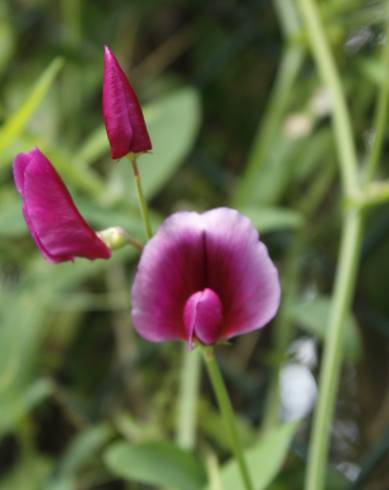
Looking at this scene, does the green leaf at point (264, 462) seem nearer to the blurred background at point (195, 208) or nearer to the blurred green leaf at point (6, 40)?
the blurred background at point (195, 208)

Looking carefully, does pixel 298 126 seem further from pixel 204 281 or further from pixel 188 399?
pixel 204 281

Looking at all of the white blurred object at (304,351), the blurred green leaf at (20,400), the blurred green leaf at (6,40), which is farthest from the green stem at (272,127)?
the blurred green leaf at (6,40)

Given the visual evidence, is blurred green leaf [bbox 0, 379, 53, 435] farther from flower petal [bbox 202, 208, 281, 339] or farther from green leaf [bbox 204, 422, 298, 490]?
flower petal [bbox 202, 208, 281, 339]

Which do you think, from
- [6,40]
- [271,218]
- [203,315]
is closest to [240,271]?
[203,315]

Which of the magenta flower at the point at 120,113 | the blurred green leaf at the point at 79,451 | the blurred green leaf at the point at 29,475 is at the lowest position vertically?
the blurred green leaf at the point at 29,475

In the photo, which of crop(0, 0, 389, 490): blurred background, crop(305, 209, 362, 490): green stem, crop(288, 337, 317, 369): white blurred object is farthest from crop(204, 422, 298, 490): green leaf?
crop(288, 337, 317, 369): white blurred object

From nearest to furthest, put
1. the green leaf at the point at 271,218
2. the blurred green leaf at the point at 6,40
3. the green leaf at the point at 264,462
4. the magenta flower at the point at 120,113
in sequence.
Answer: the magenta flower at the point at 120,113 < the green leaf at the point at 264,462 < the green leaf at the point at 271,218 < the blurred green leaf at the point at 6,40

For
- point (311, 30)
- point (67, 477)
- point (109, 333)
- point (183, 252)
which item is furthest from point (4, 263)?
point (183, 252)

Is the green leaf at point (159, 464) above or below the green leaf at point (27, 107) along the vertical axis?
below

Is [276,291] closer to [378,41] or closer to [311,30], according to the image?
[311,30]
